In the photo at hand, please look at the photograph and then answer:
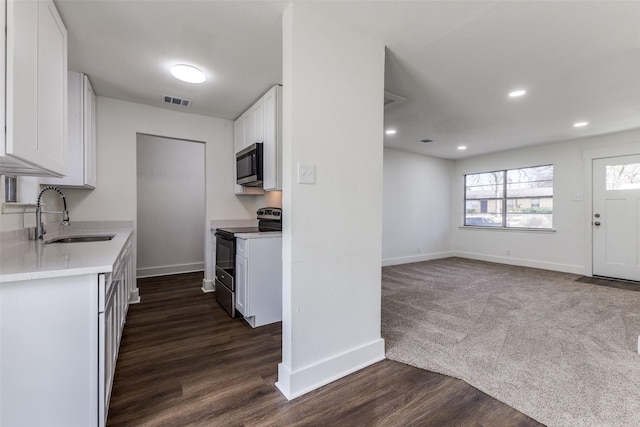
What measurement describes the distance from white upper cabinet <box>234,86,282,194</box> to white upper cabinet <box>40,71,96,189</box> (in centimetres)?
157

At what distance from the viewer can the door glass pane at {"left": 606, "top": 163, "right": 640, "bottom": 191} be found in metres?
4.42

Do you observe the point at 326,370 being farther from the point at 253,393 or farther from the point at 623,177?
the point at 623,177

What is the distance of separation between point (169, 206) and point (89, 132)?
2368 mm

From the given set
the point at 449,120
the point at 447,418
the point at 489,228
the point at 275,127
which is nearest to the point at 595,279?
the point at 489,228

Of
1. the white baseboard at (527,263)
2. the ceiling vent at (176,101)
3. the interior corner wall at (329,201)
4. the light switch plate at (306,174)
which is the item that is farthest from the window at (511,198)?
the ceiling vent at (176,101)

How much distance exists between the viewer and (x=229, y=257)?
306 cm

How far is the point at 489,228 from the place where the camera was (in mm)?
6172

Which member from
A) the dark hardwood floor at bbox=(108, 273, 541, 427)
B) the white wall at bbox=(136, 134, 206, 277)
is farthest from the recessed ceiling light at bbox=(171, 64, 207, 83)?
the dark hardwood floor at bbox=(108, 273, 541, 427)

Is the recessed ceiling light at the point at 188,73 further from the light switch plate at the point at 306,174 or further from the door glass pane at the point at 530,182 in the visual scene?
the door glass pane at the point at 530,182

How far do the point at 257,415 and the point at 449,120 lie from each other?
13.2 ft

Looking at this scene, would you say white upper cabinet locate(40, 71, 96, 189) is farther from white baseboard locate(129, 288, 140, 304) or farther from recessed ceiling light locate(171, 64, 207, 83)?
white baseboard locate(129, 288, 140, 304)

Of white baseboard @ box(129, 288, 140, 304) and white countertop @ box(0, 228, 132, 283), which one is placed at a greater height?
white countertop @ box(0, 228, 132, 283)

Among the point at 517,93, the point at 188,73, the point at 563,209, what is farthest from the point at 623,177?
the point at 188,73

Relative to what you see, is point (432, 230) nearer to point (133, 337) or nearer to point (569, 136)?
point (569, 136)
